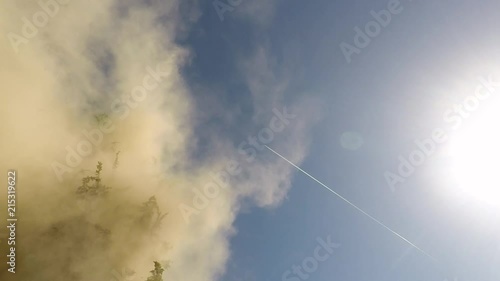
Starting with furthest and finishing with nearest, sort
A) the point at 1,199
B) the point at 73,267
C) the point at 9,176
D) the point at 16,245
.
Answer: the point at 73,267
the point at 16,245
the point at 1,199
the point at 9,176

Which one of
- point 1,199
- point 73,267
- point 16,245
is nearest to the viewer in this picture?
point 1,199

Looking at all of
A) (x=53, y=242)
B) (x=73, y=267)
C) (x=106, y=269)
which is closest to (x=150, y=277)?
(x=106, y=269)

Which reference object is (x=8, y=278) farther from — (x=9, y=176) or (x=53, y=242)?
(x=9, y=176)

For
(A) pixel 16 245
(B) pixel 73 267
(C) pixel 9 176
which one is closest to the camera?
(C) pixel 9 176

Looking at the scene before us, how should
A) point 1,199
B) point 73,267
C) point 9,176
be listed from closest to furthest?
1. point 9,176
2. point 1,199
3. point 73,267

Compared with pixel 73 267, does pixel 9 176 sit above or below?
above

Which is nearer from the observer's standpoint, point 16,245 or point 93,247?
point 16,245

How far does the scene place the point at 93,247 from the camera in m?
66.8

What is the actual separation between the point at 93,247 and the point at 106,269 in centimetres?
466

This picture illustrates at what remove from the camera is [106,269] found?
65625 millimetres

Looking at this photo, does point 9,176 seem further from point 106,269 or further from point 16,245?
point 106,269

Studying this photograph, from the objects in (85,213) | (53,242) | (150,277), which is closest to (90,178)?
(85,213)

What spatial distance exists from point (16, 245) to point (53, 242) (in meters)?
5.40

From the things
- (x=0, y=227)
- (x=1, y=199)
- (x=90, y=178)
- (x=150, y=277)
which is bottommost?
(x=150, y=277)
